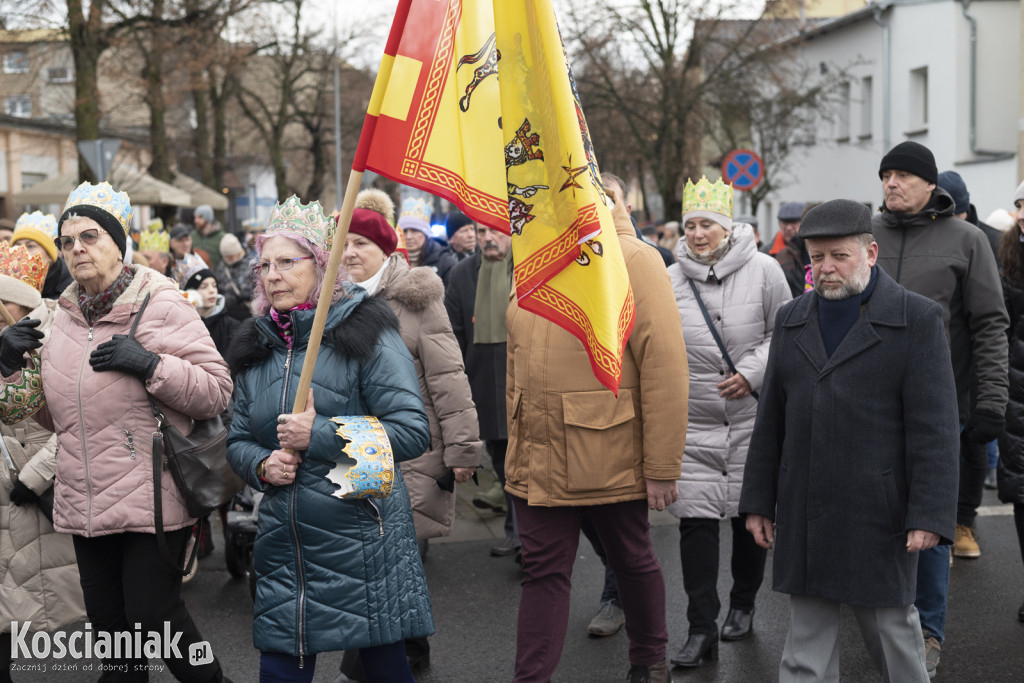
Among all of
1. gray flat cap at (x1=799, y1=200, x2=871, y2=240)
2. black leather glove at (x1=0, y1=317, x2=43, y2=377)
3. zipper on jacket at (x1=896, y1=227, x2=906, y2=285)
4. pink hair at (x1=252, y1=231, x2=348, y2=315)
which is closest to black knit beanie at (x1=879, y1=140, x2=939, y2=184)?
zipper on jacket at (x1=896, y1=227, x2=906, y2=285)

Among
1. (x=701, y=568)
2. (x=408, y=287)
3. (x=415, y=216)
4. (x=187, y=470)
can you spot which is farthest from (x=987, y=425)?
(x=415, y=216)

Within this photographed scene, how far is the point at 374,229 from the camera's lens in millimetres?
5422

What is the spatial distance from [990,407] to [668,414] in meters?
1.74

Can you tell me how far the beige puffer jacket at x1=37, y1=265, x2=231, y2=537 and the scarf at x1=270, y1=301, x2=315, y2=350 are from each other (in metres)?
0.56

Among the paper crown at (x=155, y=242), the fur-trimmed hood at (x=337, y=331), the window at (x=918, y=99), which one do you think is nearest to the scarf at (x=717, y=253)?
the fur-trimmed hood at (x=337, y=331)

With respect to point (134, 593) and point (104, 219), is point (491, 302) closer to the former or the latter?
point (104, 219)

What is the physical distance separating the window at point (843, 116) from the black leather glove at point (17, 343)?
3014cm

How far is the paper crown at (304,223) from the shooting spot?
3934 mm

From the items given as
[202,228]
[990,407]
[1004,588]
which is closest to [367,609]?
[990,407]

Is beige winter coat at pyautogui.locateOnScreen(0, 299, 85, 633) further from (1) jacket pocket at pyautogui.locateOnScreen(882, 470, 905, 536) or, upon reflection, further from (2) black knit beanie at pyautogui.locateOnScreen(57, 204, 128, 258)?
(1) jacket pocket at pyautogui.locateOnScreen(882, 470, 905, 536)

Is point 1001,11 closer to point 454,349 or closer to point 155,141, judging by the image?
point 155,141

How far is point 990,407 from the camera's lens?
16.8 ft

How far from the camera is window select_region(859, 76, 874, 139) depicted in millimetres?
31172

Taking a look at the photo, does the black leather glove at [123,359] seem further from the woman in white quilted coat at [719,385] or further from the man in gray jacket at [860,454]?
the woman in white quilted coat at [719,385]
